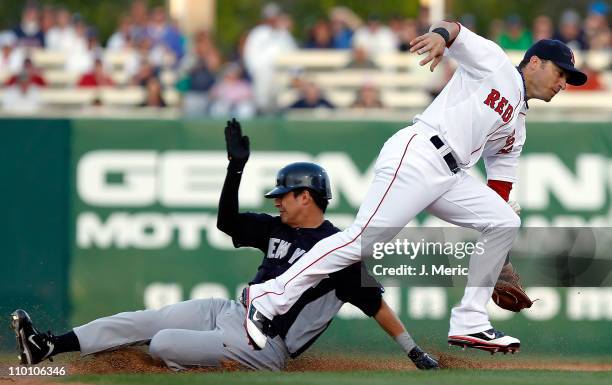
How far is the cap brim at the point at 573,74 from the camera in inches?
263

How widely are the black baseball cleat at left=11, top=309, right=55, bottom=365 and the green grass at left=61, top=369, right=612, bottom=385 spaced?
27cm

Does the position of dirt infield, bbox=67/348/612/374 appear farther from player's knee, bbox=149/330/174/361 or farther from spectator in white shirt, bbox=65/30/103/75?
spectator in white shirt, bbox=65/30/103/75

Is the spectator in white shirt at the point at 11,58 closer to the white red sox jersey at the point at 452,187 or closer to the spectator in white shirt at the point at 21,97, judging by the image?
the spectator in white shirt at the point at 21,97

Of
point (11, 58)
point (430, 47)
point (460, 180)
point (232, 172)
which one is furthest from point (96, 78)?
point (430, 47)

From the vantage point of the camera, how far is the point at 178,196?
9.81 meters

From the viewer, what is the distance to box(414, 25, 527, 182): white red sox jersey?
255 inches

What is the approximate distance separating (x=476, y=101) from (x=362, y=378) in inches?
66.2

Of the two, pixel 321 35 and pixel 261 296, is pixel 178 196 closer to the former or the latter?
pixel 261 296

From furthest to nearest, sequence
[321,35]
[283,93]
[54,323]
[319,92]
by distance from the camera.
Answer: [321,35]
[283,93]
[319,92]
[54,323]

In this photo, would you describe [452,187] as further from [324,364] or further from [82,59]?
[82,59]

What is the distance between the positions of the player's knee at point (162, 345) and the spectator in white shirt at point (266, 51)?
7.03 metres

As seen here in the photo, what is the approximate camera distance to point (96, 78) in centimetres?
1487

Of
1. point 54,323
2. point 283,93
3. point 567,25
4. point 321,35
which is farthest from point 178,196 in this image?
point 567,25

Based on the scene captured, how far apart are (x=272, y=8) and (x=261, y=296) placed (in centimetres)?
959
